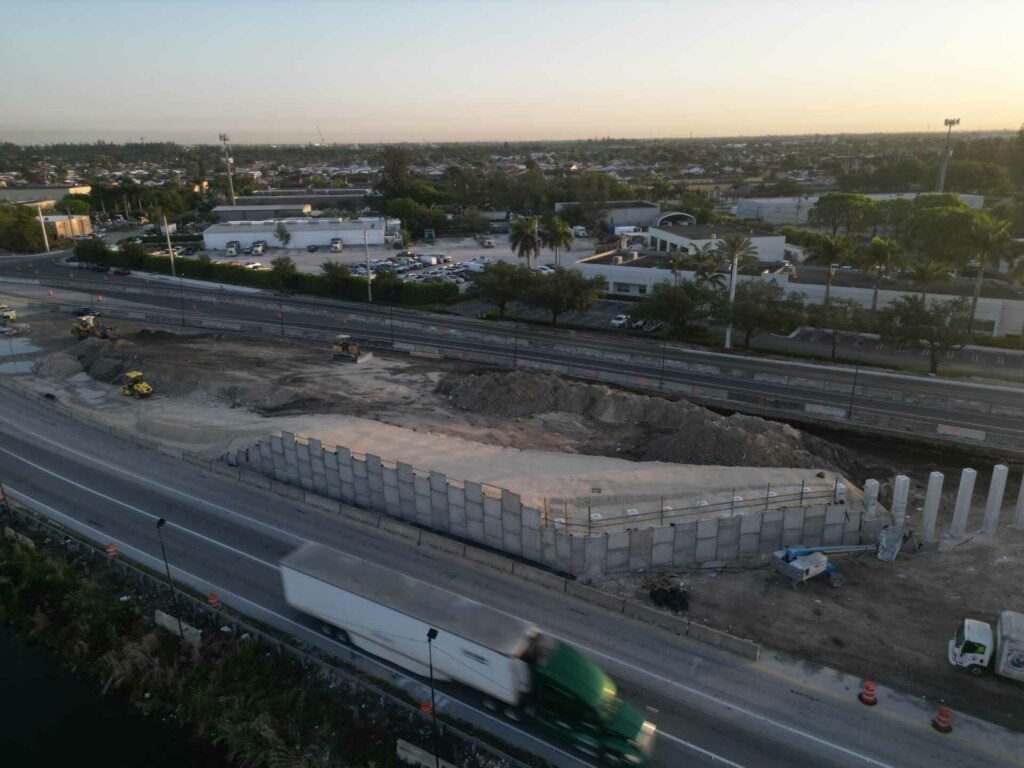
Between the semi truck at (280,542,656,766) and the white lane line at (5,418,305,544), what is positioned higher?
the semi truck at (280,542,656,766)

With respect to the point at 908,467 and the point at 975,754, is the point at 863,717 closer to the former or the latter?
the point at 975,754

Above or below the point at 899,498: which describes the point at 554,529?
below

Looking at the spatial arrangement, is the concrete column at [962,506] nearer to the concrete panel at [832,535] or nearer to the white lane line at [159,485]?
the concrete panel at [832,535]

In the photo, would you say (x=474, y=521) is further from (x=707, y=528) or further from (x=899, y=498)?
(x=899, y=498)

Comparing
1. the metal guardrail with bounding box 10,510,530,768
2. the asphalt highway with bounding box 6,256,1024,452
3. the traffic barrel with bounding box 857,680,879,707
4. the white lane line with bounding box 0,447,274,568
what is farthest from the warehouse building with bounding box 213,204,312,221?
the traffic barrel with bounding box 857,680,879,707

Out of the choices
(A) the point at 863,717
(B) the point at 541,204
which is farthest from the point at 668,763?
(B) the point at 541,204

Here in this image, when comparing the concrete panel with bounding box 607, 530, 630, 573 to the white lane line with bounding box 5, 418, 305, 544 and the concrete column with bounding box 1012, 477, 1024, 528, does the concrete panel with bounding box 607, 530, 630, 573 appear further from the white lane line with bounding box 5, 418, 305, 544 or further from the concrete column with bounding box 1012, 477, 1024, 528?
the concrete column with bounding box 1012, 477, 1024, 528

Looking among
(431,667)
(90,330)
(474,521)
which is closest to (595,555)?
(474,521)
